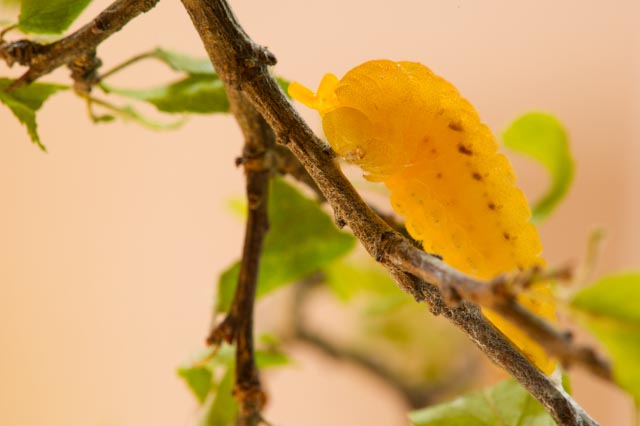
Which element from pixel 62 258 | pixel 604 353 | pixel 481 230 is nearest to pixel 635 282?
pixel 604 353

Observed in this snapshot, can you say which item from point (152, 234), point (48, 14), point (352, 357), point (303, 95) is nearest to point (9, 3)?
point (48, 14)

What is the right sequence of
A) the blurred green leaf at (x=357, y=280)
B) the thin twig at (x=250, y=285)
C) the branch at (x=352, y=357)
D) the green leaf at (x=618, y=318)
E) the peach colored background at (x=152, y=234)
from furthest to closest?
the peach colored background at (x=152, y=234), the branch at (x=352, y=357), the blurred green leaf at (x=357, y=280), the thin twig at (x=250, y=285), the green leaf at (x=618, y=318)

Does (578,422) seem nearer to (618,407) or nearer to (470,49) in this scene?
(470,49)

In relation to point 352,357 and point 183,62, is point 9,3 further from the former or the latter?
point 352,357

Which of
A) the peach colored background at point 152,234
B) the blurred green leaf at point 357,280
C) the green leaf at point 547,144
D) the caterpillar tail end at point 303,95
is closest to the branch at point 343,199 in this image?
the caterpillar tail end at point 303,95

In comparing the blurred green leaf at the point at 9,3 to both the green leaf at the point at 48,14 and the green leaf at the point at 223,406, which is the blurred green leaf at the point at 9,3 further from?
the green leaf at the point at 223,406
